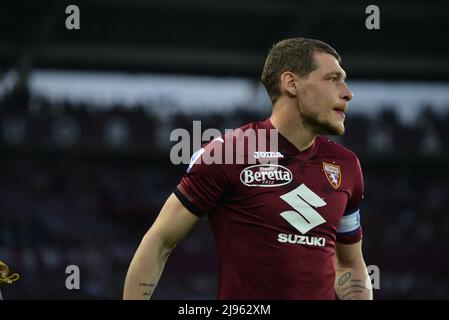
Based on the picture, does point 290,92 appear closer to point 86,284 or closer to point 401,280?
point 86,284

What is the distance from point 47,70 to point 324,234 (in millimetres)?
20529

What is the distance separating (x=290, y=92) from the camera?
3.80 meters

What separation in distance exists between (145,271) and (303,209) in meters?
0.72

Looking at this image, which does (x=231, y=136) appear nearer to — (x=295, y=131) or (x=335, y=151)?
(x=295, y=131)

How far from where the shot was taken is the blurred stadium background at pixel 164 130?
710 inches

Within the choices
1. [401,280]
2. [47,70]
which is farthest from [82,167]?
[401,280]

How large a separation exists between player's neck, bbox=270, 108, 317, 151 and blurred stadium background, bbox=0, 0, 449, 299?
505 inches

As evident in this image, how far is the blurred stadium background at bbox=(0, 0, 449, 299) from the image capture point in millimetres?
18031

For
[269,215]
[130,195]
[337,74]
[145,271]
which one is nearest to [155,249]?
[145,271]

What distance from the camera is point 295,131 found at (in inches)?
150

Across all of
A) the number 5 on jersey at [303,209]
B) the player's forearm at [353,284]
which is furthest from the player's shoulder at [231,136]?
the player's forearm at [353,284]

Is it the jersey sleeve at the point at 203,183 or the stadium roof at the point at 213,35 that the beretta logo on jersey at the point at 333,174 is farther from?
the stadium roof at the point at 213,35

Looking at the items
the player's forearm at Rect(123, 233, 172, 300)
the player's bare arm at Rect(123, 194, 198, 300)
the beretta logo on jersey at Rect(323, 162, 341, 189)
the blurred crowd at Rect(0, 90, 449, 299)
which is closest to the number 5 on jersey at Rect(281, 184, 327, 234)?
the beretta logo on jersey at Rect(323, 162, 341, 189)

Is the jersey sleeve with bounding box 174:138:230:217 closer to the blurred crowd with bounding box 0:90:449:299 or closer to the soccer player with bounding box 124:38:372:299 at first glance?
the soccer player with bounding box 124:38:372:299
